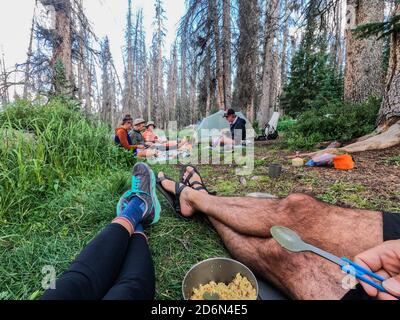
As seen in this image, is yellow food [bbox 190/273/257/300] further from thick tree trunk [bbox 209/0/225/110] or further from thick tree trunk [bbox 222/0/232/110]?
thick tree trunk [bbox 209/0/225/110]

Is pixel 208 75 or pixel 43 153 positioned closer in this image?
pixel 43 153

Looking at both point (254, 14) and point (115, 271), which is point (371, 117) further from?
point (254, 14)

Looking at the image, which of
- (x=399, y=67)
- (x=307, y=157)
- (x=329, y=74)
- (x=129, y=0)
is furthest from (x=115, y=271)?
(x=129, y=0)

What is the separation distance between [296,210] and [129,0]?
976 inches

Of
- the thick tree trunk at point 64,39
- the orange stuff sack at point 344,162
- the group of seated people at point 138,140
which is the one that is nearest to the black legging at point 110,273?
the orange stuff sack at point 344,162

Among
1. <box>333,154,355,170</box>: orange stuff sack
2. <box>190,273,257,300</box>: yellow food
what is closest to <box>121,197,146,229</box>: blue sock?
<box>190,273,257,300</box>: yellow food

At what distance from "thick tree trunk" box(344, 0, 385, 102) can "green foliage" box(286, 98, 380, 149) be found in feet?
1.75

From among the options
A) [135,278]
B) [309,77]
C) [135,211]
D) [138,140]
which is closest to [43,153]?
[135,211]

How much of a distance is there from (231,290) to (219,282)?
0.11 m

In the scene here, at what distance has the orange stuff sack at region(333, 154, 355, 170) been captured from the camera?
297cm

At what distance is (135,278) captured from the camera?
1.05m

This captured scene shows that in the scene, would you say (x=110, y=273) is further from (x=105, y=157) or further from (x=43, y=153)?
(x=105, y=157)

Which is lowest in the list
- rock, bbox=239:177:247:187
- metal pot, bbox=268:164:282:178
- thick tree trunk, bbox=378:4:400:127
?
rock, bbox=239:177:247:187

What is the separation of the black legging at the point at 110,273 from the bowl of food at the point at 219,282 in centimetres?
19
